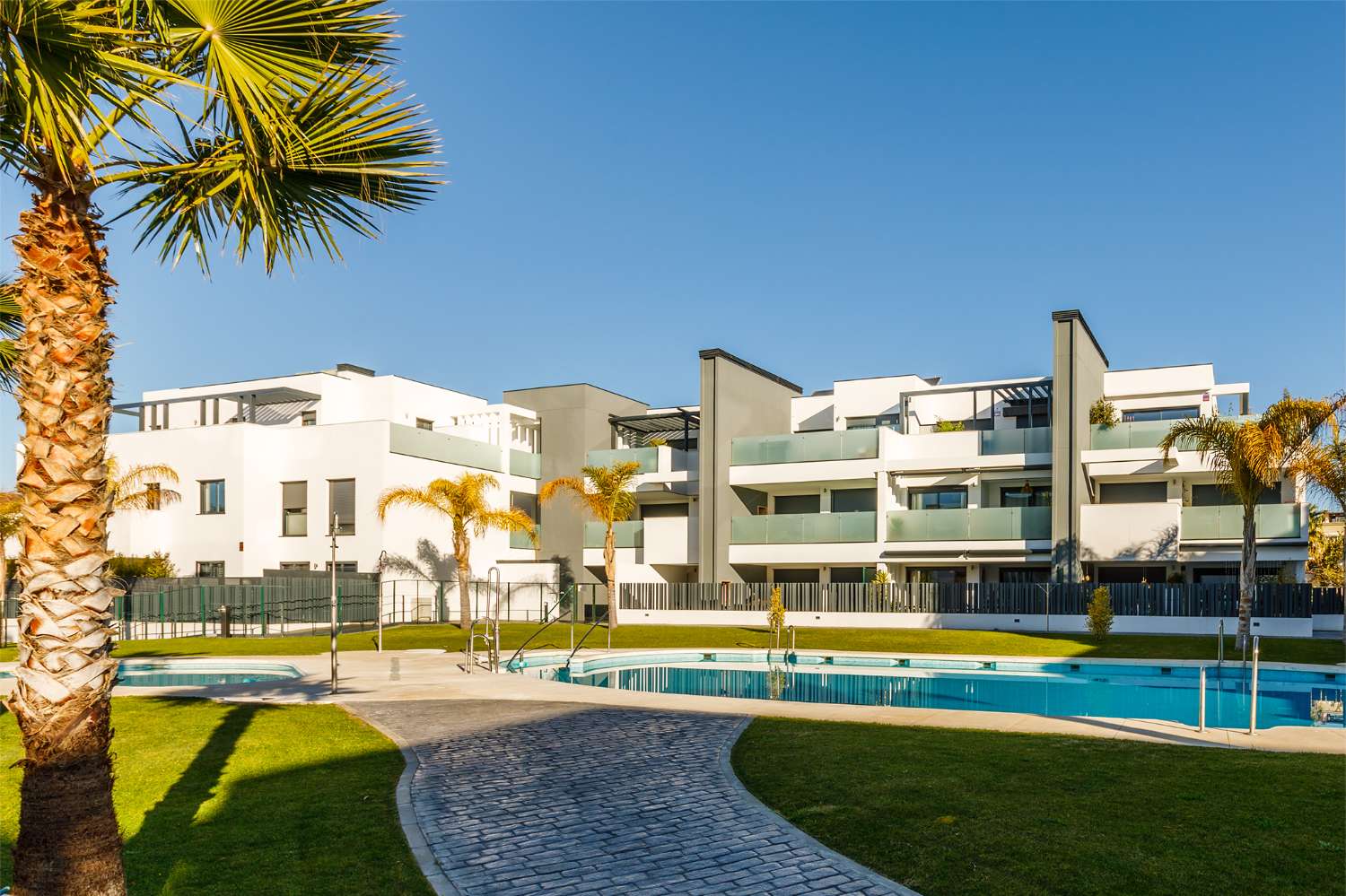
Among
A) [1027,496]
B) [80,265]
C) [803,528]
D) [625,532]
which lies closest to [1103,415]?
[1027,496]

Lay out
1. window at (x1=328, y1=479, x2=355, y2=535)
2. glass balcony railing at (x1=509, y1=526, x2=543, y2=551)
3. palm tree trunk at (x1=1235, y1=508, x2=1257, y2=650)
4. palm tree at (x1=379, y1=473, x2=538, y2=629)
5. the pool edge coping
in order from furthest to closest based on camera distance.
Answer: glass balcony railing at (x1=509, y1=526, x2=543, y2=551)
window at (x1=328, y1=479, x2=355, y2=535)
palm tree at (x1=379, y1=473, x2=538, y2=629)
palm tree trunk at (x1=1235, y1=508, x2=1257, y2=650)
the pool edge coping

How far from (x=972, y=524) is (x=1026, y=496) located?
3.69 meters

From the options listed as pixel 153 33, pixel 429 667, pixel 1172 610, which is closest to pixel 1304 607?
pixel 1172 610

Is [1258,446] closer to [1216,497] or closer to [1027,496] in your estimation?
[1216,497]

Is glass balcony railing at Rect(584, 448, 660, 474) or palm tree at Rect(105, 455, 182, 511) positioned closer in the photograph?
palm tree at Rect(105, 455, 182, 511)

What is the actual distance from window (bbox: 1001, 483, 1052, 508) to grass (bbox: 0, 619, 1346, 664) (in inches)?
306

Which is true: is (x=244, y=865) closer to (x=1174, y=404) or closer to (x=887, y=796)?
(x=887, y=796)

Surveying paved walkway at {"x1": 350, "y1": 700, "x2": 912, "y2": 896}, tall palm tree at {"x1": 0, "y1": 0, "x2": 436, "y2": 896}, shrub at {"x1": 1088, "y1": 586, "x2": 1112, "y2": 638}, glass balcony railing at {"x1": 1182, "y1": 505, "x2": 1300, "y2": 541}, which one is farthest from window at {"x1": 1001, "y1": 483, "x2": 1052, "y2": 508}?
tall palm tree at {"x1": 0, "y1": 0, "x2": 436, "y2": 896}

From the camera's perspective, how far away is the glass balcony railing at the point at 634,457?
38.2 meters

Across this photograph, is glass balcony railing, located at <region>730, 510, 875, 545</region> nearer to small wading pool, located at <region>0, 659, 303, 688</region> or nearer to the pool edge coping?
small wading pool, located at <region>0, 659, 303, 688</region>

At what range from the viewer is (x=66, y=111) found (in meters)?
5.43

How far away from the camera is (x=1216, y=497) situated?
1289 inches

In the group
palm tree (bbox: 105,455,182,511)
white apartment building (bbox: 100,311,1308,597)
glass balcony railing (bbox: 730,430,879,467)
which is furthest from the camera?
palm tree (bbox: 105,455,182,511)

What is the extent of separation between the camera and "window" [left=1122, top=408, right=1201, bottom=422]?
35312 millimetres
